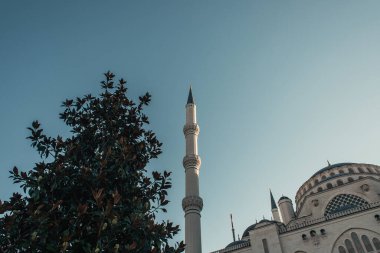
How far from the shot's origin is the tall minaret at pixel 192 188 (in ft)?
Result: 73.9

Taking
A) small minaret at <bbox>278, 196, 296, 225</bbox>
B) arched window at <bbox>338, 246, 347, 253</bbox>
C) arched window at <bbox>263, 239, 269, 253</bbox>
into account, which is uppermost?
small minaret at <bbox>278, 196, 296, 225</bbox>

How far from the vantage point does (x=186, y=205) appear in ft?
78.7

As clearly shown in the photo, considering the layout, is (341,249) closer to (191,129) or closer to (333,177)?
(333,177)

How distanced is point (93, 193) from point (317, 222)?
2584 cm

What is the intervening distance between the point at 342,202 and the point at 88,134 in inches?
1230

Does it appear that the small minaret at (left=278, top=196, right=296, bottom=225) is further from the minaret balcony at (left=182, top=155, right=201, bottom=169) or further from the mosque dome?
the minaret balcony at (left=182, top=155, right=201, bottom=169)

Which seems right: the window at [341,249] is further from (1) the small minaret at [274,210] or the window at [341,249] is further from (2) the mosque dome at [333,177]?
(1) the small minaret at [274,210]

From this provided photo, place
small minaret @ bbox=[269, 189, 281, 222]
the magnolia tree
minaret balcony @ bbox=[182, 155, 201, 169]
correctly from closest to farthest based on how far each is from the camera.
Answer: the magnolia tree → minaret balcony @ bbox=[182, 155, 201, 169] → small minaret @ bbox=[269, 189, 281, 222]

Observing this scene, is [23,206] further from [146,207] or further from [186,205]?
[186,205]

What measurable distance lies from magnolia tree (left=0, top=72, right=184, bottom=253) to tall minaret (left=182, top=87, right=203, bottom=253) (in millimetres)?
15425

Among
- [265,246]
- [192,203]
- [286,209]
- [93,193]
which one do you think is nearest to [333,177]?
[286,209]

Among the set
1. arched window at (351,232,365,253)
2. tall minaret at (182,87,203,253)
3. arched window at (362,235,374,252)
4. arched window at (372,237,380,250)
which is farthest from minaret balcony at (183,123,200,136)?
arched window at (372,237,380,250)

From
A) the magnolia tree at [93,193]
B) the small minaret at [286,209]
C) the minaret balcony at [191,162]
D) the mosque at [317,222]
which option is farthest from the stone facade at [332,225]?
the magnolia tree at [93,193]

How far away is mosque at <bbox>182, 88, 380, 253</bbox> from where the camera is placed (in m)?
24.5
